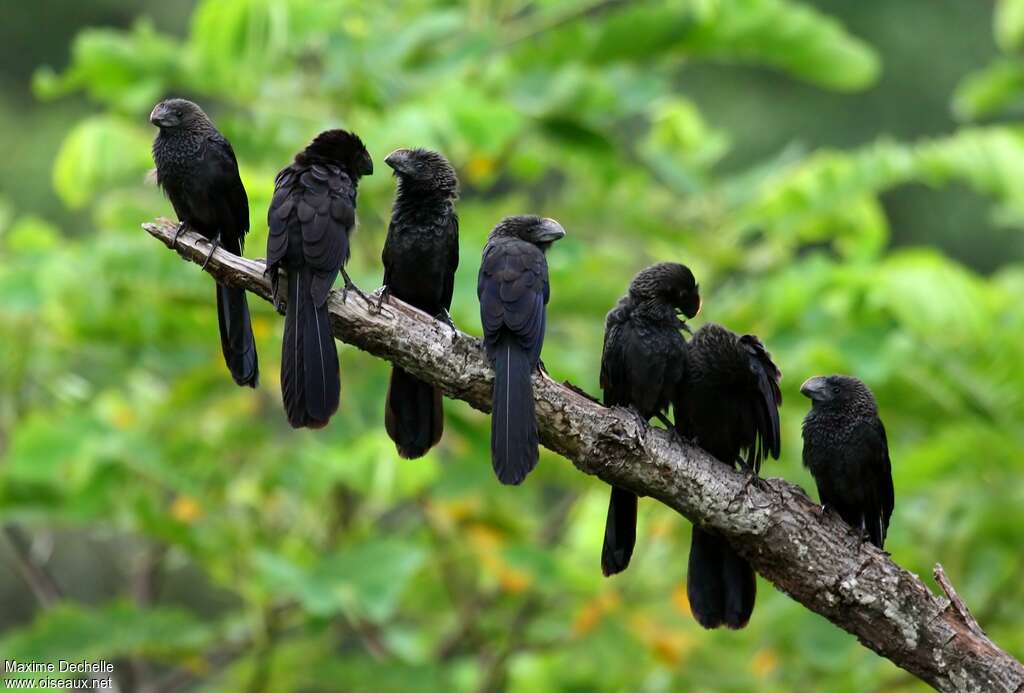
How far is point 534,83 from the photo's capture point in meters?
5.61

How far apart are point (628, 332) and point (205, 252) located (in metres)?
1.21

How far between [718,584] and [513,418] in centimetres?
87

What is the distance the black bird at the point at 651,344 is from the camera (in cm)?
364

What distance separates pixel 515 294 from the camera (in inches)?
133

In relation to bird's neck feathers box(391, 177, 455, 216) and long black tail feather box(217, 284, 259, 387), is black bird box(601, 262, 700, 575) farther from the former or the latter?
long black tail feather box(217, 284, 259, 387)

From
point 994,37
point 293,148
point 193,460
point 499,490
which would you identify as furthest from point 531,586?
point 994,37

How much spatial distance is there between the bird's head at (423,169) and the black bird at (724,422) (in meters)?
0.82

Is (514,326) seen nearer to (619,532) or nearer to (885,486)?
(619,532)

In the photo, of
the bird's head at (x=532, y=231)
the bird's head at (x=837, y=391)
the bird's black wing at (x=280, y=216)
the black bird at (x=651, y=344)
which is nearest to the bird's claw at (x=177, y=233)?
the bird's black wing at (x=280, y=216)

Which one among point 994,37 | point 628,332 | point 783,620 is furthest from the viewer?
point 994,37

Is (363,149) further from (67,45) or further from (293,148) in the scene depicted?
(67,45)

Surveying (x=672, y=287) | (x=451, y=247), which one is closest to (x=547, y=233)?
(x=451, y=247)

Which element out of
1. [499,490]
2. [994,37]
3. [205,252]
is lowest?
[499,490]

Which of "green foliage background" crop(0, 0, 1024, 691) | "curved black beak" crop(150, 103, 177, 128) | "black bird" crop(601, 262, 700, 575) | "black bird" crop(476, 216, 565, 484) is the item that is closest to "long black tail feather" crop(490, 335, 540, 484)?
"black bird" crop(476, 216, 565, 484)
